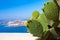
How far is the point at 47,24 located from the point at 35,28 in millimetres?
19

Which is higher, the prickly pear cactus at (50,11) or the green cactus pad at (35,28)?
the prickly pear cactus at (50,11)

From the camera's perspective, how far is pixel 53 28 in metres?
0.22

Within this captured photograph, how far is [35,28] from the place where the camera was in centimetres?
22

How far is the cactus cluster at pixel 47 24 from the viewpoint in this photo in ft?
0.69

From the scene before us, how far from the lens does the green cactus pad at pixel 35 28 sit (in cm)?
21

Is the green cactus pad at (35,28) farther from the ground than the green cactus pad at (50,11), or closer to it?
closer to it

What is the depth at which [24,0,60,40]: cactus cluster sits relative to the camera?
0.21m

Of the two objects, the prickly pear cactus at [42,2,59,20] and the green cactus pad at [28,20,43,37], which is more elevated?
the prickly pear cactus at [42,2,59,20]

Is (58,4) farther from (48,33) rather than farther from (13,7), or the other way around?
(13,7)

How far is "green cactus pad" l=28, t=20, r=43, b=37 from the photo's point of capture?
0.21 meters

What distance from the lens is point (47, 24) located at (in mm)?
220

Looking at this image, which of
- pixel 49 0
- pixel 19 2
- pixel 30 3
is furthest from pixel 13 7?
pixel 49 0

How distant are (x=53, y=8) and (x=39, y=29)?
35mm

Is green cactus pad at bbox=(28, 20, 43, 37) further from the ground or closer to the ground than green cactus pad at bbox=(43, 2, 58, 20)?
closer to the ground
